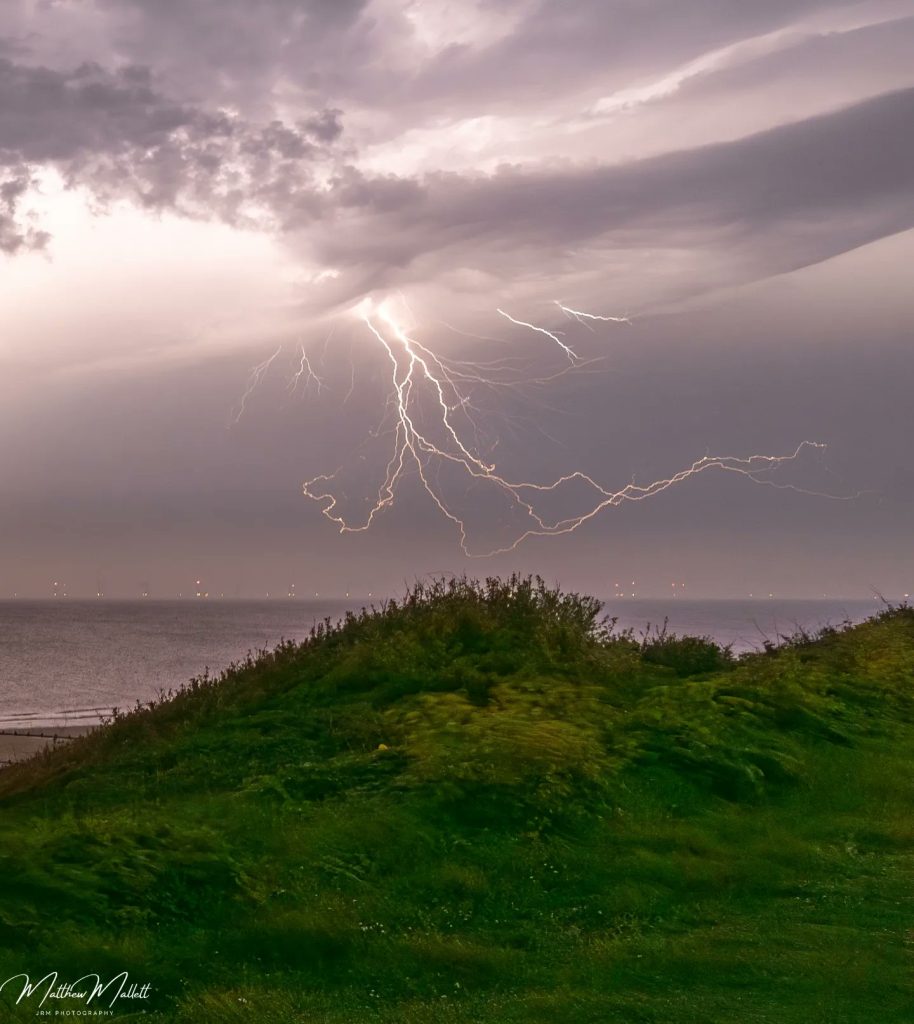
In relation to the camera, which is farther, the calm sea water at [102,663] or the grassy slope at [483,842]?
the calm sea water at [102,663]

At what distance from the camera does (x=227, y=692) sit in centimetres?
1445

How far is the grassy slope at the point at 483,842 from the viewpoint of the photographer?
6.10 metres

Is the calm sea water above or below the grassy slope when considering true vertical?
below

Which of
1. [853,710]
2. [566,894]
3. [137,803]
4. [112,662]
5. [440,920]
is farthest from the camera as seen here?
[112,662]

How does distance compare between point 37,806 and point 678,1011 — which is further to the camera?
point 37,806

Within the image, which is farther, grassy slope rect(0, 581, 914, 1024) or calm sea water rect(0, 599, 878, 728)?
calm sea water rect(0, 599, 878, 728)

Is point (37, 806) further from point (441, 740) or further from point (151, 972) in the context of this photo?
point (151, 972)

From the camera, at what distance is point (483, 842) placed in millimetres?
8445

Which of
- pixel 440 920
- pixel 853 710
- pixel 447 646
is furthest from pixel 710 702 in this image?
pixel 440 920

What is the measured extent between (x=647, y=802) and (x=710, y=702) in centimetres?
311

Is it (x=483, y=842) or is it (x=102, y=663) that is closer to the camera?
(x=483, y=842)

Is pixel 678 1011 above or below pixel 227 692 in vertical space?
below

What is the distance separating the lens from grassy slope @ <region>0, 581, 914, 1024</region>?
6098mm

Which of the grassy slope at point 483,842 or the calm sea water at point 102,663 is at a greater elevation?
the grassy slope at point 483,842
